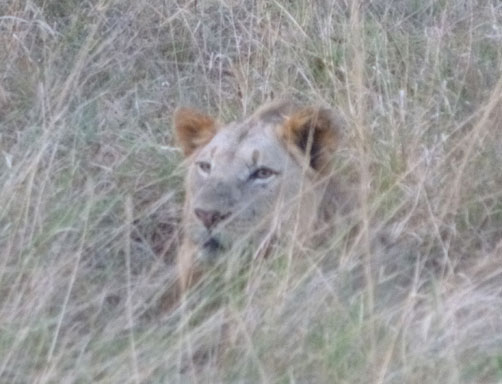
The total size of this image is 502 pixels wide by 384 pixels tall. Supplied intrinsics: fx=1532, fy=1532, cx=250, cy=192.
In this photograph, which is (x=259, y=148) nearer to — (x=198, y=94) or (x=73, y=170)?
(x=73, y=170)

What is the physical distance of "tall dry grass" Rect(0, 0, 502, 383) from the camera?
147 inches

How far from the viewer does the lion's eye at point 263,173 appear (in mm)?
4480

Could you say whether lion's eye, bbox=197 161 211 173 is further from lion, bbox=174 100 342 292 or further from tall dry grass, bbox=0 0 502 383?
tall dry grass, bbox=0 0 502 383

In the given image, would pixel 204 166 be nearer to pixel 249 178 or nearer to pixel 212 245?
pixel 249 178

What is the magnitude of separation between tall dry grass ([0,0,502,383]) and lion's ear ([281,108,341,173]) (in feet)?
0.50

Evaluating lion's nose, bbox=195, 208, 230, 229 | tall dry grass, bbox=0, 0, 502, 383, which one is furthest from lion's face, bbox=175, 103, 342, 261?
tall dry grass, bbox=0, 0, 502, 383

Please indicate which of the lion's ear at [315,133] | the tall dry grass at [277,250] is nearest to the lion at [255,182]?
the lion's ear at [315,133]

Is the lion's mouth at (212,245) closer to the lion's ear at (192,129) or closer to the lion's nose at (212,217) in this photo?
the lion's nose at (212,217)

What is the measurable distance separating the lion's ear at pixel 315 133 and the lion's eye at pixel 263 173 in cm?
14

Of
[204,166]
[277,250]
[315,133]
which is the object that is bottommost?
[277,250]

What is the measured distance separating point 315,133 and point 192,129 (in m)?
0.43

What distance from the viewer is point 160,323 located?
4.00 m

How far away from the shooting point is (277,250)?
420 cm

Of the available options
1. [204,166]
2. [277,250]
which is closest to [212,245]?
[277,250]
